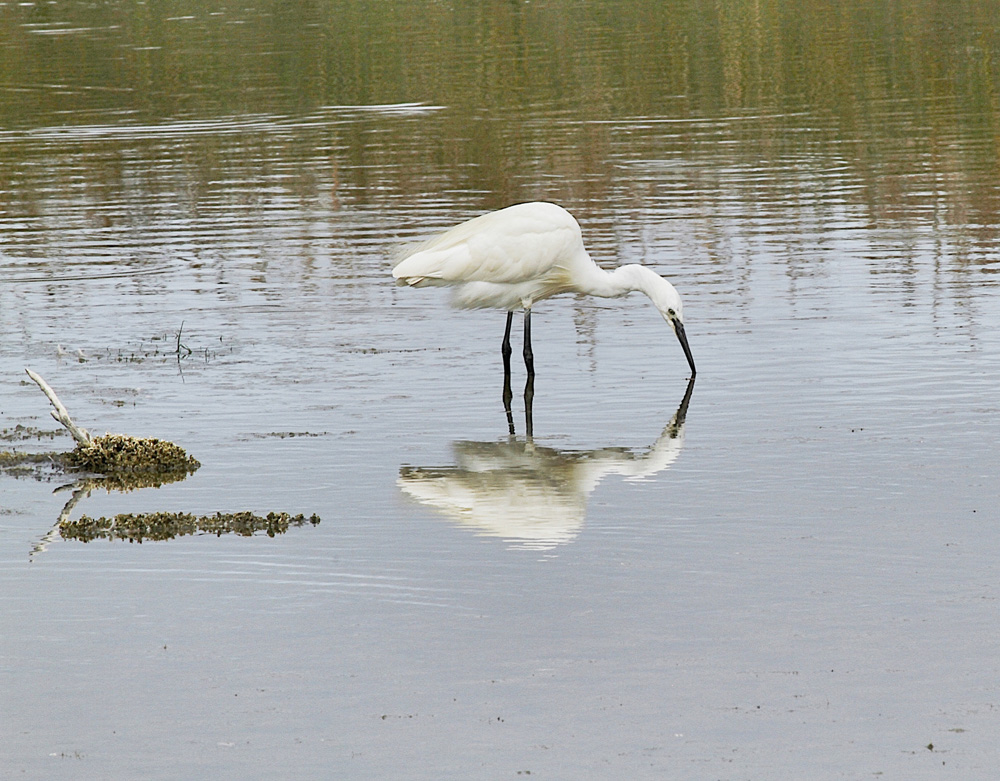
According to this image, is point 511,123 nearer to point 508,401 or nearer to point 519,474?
point 508,401

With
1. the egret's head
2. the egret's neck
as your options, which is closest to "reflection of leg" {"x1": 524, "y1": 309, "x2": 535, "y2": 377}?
the egret's neck

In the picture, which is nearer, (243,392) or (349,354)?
(243,392)

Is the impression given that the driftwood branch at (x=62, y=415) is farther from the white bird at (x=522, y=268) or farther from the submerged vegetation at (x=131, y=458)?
the white bird at (x=522, y=268)

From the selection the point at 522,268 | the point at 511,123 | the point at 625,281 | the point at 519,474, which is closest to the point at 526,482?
the point at 519,474

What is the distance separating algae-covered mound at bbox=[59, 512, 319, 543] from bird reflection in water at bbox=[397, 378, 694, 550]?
89cm

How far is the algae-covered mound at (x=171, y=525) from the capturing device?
31.1 ft

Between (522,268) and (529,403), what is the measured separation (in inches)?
Answer: 51.3

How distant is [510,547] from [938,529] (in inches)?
83.1

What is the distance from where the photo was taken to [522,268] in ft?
44.4

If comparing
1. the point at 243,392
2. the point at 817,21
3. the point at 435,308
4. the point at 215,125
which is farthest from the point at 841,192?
the point at 817,21

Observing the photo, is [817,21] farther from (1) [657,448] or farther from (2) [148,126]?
(1) [657,448]

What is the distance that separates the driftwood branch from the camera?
34.1 feet

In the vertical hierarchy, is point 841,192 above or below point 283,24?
below

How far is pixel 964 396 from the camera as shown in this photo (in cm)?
1231
